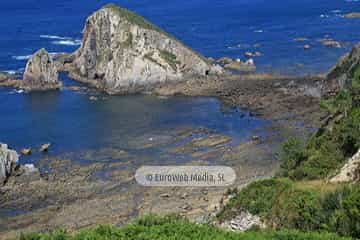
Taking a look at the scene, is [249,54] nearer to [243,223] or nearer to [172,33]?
[172,33]

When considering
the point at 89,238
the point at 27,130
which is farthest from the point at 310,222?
the point at 27,130

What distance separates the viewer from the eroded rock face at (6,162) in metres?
55.4

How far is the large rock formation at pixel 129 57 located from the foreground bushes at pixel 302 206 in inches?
2086

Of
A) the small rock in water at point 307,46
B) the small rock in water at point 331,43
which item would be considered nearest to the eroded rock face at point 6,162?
the small rock in water at point 307,46

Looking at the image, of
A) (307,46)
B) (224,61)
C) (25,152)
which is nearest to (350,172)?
(25,152)

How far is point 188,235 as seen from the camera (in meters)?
24.9

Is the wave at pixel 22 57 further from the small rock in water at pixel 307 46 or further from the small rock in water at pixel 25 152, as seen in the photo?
the small rock in water at pixel 307 46

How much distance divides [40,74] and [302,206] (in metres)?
64.5

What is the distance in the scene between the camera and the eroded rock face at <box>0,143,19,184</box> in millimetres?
55375

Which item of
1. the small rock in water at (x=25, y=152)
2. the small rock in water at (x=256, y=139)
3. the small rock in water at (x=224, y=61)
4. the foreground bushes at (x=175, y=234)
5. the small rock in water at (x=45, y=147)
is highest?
the small rock in water at (x=224, y=61)

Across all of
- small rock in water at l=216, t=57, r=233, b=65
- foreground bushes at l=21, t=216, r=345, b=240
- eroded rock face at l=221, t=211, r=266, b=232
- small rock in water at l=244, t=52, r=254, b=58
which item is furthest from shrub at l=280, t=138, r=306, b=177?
small rock in water at l=244, t=52, r=254, b=58

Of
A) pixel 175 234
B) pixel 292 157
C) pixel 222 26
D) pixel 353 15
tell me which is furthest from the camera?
pixel 353 15

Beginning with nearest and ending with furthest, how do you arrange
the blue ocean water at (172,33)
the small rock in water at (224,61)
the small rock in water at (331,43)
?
the blue ocean water at (172,33), the small rock in water at (224,61), the small rock in water at (331,43)

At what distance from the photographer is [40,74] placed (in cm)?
8694
